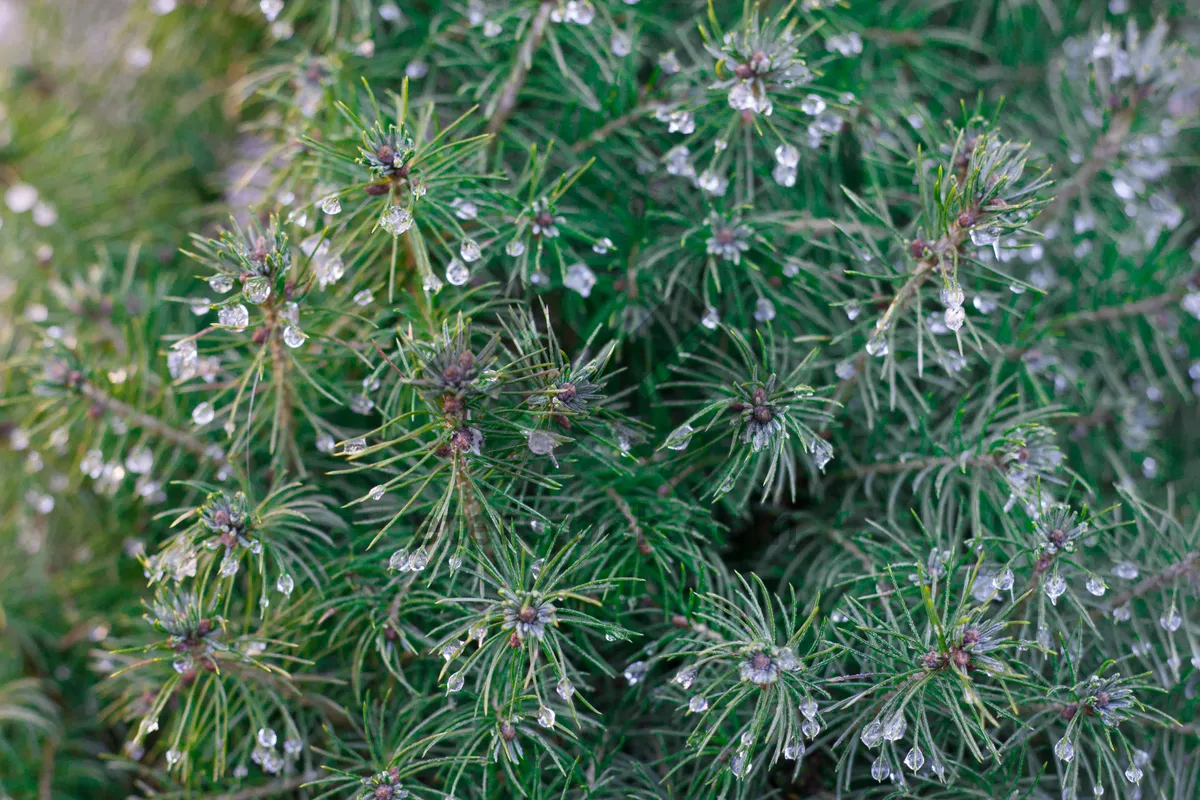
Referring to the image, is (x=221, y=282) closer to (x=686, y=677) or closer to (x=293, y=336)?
(x=293, y=336)

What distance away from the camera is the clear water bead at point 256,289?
355 mm

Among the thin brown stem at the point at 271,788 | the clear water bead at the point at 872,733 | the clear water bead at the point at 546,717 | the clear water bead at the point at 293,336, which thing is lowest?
the thin brown stem at the point at 271,788

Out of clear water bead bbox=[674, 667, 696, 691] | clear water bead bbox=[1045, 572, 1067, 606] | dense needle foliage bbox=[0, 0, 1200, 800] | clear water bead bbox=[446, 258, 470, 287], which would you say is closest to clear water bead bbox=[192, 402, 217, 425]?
dense needle foliage bbox=[0, 0, 1200, 800]

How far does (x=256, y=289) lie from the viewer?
36cm

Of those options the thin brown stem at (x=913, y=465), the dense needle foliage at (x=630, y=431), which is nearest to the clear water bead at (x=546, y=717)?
the dense needle foliage at (x=630, y=431)

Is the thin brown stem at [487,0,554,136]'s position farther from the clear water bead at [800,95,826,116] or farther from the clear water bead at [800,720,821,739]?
the clear water bead at [800,720,821,739]

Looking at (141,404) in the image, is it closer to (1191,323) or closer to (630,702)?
(630,702)

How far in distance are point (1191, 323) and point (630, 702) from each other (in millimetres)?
399

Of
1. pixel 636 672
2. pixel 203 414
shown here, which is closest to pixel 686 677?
pixel 636 672

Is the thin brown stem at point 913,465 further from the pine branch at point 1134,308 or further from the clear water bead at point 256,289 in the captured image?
the clear water bead at point 256,289

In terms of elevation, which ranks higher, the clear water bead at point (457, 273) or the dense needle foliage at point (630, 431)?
the clear water bead at point (457, 273)

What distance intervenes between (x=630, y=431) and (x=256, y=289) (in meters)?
0.17

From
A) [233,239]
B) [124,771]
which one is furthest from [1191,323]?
[124,771]

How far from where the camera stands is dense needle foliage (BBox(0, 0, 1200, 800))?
1.20 ft
